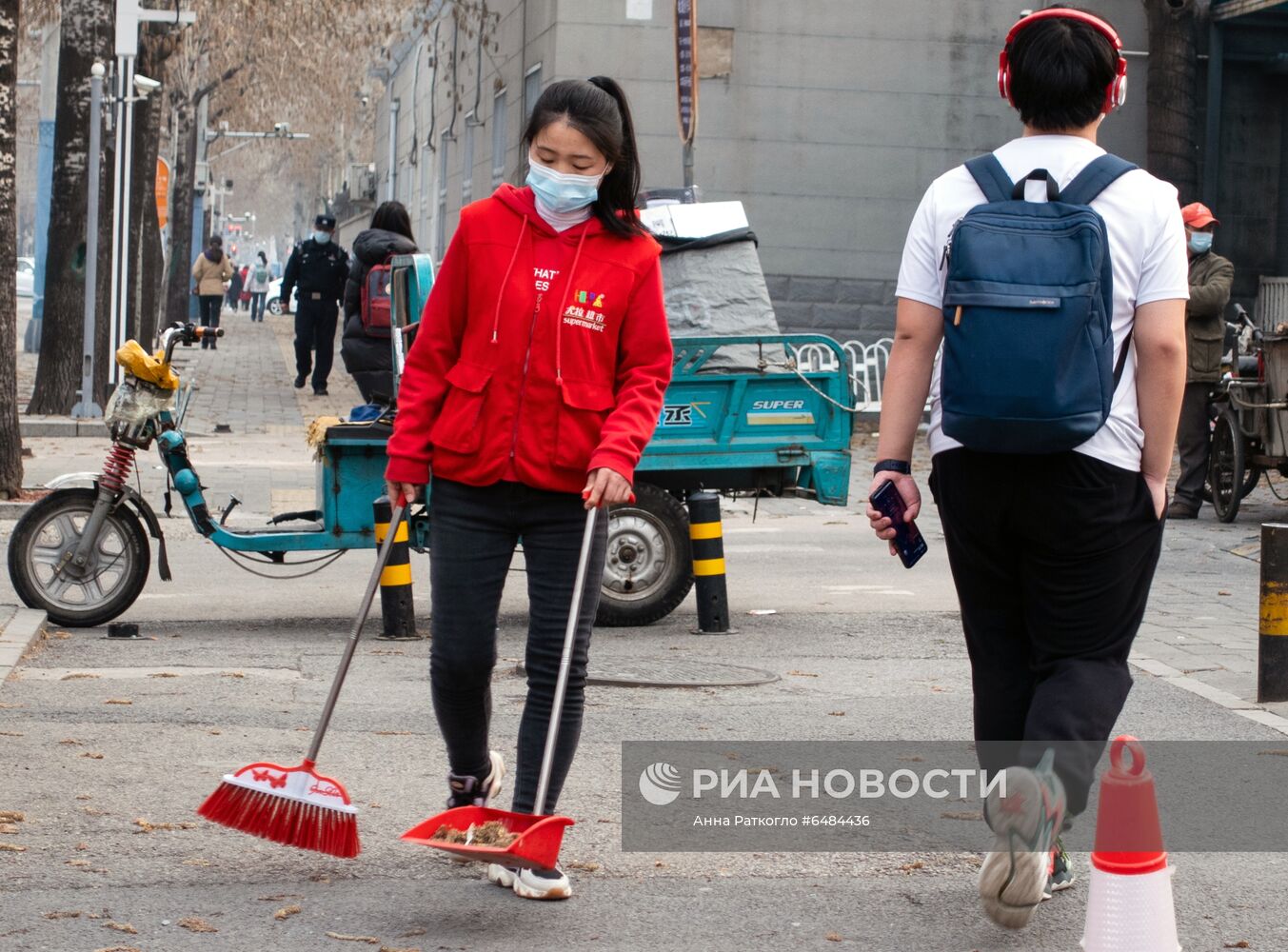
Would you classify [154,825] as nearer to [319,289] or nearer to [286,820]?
[286,820]

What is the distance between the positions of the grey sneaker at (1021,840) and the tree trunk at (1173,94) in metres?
18.5

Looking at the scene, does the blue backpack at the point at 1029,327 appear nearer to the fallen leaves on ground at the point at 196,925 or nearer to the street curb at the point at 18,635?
the fallen leaves on ground at the point at 196,925

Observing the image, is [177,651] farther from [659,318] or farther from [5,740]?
[659,318]

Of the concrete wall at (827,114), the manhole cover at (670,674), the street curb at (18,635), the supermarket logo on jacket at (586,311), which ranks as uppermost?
the concrete wall at (827,114)

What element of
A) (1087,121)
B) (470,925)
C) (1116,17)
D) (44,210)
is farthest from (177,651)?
(44,210)

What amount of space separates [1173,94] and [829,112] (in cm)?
405

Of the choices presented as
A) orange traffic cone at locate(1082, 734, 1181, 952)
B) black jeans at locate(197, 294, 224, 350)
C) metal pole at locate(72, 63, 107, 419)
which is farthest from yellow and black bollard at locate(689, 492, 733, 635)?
black jeans at locate(197, 294, 224, 350)

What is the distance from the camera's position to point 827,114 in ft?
77.0

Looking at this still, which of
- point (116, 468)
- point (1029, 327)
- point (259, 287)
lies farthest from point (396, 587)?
point (259, 287)

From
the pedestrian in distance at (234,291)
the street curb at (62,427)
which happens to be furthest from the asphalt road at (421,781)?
the pedestrian in distance at (234,291)

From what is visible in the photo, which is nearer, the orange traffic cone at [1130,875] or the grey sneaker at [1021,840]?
the orange traffic cone at [1130,875]

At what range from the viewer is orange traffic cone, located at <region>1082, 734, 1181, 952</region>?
3631 millimetres

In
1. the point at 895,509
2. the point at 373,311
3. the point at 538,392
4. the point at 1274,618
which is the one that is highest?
the point at 373,311

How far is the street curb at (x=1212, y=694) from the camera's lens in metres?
6.92
